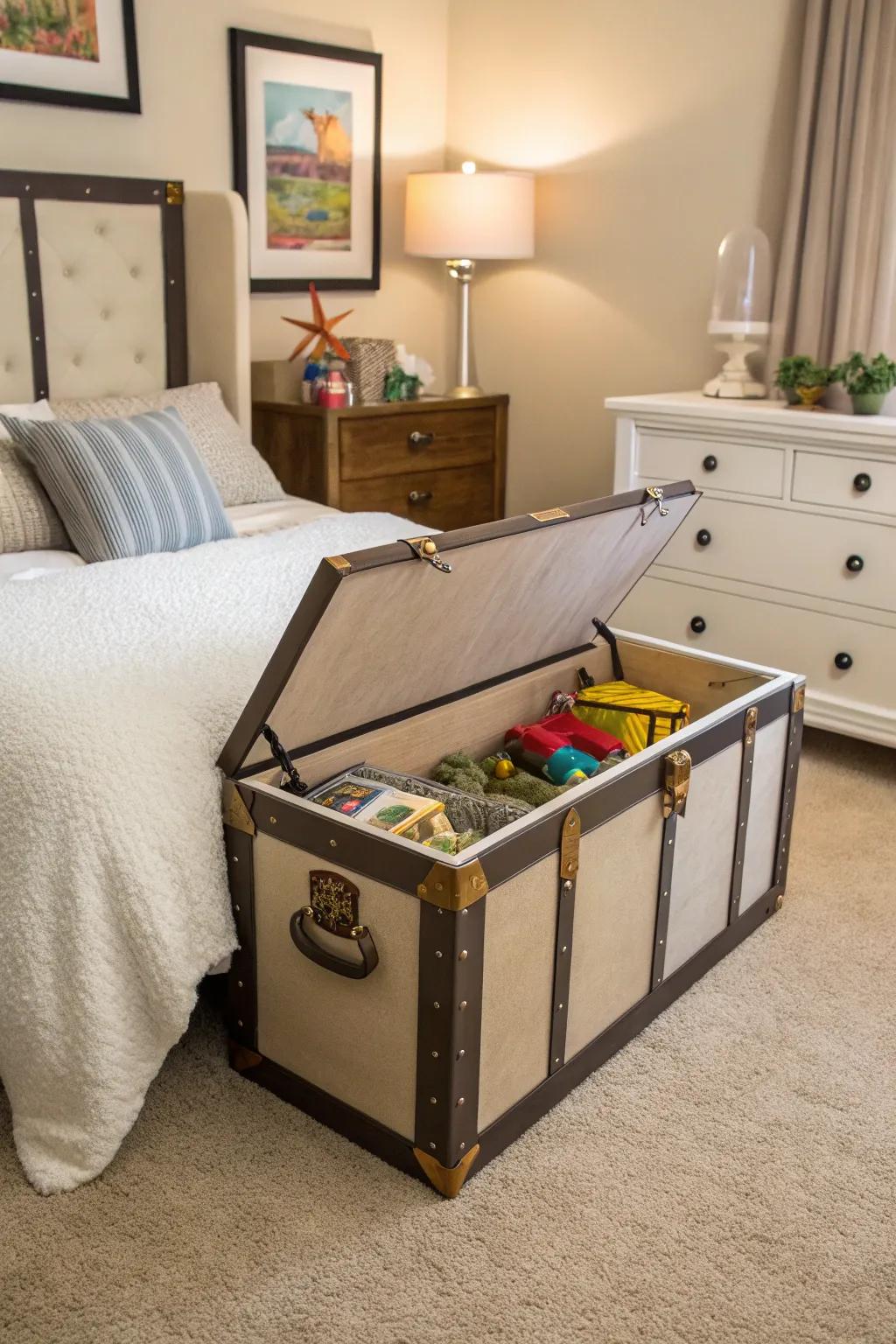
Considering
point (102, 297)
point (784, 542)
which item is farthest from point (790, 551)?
point (102, 297)

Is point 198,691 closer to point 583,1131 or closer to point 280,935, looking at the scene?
point 280,935

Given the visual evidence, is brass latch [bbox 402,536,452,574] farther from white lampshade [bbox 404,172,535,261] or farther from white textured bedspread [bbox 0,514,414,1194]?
white lampshade [bbox 404,172,535,261]

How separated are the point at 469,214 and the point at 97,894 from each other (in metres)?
2.77

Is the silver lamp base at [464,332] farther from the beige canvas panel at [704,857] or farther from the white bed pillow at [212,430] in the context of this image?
the beige canvas panel at [704,857]

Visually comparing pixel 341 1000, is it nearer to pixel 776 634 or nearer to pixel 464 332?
pixel 776 634

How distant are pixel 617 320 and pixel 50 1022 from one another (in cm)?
295

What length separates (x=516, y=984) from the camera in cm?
167

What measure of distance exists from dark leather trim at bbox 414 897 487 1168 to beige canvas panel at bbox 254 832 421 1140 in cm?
2

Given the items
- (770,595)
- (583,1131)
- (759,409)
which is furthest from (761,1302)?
(759,409)

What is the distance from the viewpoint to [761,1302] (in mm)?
1510

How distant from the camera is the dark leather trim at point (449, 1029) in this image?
153cm

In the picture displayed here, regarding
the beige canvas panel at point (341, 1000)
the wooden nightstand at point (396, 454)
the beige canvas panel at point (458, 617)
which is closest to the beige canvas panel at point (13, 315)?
the wooden nightstand at point (396, 454)

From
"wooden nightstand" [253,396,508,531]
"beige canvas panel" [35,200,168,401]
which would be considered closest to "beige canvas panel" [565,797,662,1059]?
"wooden nightstand" [253,396,508,531]

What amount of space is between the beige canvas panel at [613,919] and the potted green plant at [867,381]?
158 centimetres
